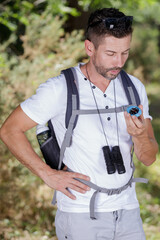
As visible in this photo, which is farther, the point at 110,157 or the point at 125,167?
the point at 125,167

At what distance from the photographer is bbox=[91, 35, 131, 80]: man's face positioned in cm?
225

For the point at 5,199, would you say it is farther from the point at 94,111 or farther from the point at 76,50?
the point at 94,111

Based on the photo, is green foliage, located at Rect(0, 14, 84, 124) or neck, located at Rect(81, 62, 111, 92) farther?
green foliage, located at Rect(0, 14, 84, 124)

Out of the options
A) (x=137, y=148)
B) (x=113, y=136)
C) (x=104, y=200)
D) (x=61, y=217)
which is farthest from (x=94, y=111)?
(x=61, y=217)

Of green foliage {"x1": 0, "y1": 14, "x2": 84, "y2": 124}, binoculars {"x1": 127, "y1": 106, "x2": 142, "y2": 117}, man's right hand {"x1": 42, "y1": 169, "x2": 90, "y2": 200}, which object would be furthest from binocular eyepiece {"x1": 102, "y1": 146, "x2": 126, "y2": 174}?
green foliage {"x1": 0, "y1": 14, "x2": 84, "y2": 124}

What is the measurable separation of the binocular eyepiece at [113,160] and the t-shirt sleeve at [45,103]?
363mm

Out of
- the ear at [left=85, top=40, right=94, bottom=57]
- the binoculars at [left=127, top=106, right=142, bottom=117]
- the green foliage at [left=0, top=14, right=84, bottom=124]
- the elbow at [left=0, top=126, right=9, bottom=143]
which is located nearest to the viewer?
the binoculars at [left=127, top=106, right=142, bottom=117]

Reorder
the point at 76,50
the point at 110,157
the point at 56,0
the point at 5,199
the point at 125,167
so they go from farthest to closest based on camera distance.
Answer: the point at 56,0 → the point at 76,50 → the point at 5,199 → the point at 125,167 → the point at 110,157

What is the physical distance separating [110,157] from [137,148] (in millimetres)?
246

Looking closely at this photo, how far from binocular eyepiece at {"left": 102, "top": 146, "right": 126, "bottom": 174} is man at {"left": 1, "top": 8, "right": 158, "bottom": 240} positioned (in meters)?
0.03

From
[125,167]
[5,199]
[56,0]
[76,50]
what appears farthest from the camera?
[56,0]

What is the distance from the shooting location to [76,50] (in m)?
5.19

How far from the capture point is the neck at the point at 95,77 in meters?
2.39

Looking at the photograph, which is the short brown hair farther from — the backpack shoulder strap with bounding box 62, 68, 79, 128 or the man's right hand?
the man's right hand
